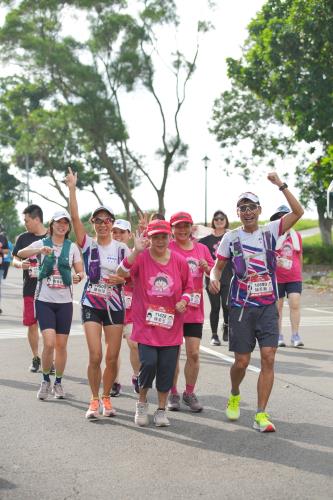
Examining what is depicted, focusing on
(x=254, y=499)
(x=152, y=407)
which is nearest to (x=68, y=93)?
(x=152, y=407)

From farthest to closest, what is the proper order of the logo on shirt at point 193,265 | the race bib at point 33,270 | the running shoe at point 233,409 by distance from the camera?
the race bib at point 33,270 < the logo on shirt at point 193,265 < the running shoe at point 233,409

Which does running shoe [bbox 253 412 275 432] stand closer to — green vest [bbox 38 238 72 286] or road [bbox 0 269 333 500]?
road [bbox 0 269 333 500]

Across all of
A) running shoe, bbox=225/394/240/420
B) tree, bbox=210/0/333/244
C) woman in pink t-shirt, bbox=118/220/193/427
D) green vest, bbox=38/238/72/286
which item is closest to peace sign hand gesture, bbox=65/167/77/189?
woman in pink t-shirt, bbox=118/220/193/427

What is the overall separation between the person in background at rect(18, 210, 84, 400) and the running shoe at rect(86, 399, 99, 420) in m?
1.09

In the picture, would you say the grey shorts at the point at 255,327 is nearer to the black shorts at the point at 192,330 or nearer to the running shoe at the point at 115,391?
the black shorts at the point at 192,330

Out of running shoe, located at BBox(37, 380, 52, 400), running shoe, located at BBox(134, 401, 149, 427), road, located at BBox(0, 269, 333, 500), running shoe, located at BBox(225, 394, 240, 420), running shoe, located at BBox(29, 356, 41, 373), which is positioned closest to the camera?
road, located at BBox(0, 269, 333, 500)

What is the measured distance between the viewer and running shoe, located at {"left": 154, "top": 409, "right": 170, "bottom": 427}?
744 cm

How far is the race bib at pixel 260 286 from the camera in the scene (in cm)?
746

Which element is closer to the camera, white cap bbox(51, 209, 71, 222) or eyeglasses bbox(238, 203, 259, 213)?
eyeglasses bbox(238, 203, 259, 213)

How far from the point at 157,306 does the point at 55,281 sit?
5.50 ft

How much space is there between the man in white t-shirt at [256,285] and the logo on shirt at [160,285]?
53 centimetres

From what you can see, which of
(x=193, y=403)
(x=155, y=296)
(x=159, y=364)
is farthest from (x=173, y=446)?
(x=193, y=403)

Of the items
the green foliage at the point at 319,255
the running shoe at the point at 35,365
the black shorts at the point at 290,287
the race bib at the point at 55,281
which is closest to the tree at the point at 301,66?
the green foliage at the point at 319,255

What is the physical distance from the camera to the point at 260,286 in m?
7.46
